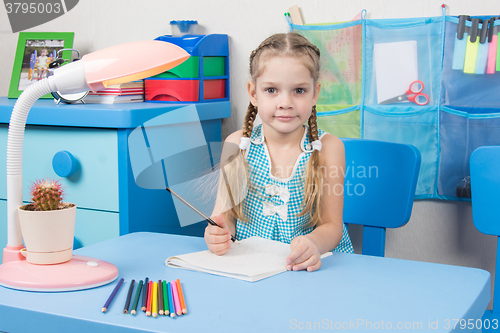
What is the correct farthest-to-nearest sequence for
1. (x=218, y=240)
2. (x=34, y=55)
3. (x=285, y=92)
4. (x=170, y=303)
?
(x=34, y=55)
(x=285, y=92)
(x=218, y=240)
(x=170, y=303)

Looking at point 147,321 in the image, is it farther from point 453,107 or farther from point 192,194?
point 453,107

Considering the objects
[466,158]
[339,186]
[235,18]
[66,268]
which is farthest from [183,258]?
[235,18]

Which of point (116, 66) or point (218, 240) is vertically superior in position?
point (116, 66)

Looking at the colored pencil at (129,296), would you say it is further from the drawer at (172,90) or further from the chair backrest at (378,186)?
the drawer at (172,90)

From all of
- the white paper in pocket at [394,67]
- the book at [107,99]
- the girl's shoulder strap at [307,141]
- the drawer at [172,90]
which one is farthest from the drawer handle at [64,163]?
the white paper in pocket at [394,67]

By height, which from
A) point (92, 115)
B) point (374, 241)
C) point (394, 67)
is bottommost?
point (374, 241)

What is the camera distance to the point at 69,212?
2.12 ft

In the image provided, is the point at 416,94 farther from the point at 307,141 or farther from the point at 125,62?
the point at 125,62

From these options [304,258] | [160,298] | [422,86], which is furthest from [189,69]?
[160,298]

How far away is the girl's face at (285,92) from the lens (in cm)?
99

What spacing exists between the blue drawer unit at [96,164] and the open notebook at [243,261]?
1.76 feet

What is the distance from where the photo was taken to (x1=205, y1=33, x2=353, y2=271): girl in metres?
1.00

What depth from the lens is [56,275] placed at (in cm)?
62

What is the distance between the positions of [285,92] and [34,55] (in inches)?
46.2
